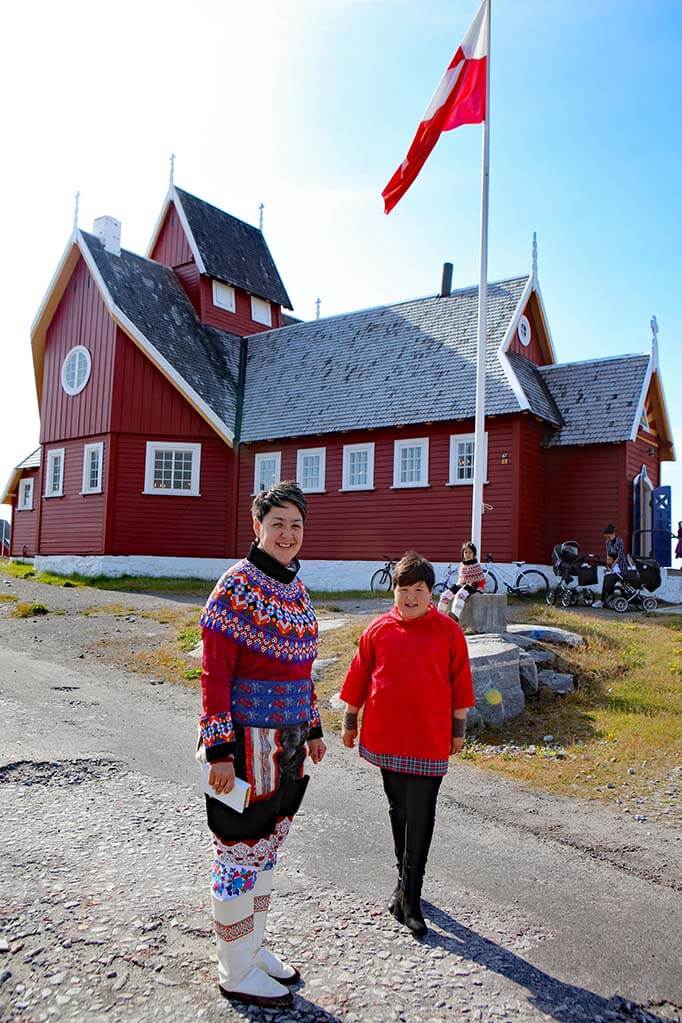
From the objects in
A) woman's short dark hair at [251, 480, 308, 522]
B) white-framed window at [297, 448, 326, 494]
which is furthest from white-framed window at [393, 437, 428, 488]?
woman's short dark hair at [251, 480, 308, 522]

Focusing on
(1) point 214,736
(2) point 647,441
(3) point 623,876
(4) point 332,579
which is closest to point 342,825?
(3) point 623,876

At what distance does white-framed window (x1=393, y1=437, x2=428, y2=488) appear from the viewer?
2016 cm

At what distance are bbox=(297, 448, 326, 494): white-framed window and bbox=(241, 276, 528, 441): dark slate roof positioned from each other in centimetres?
72

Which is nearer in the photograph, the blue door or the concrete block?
the concrete block

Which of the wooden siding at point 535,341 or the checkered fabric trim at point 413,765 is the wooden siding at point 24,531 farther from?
the checkered fabric trim at point 413,765

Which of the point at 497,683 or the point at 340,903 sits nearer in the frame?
the point at 340,903

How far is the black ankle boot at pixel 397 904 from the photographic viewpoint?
12.8 ft

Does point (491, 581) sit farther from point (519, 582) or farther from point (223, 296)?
point (223, 296)

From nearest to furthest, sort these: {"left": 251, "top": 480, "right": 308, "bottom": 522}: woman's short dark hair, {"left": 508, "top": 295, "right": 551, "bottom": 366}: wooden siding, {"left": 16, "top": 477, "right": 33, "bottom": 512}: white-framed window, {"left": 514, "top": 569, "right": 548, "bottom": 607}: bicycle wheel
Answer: {"left": 251, "top": 480, "right": 308, "bottom": 522}: woman's short dark hair, {"left": 514, "top": 569, "right": 548, "bottom": 607}: bicycle wheel, {"left": 508, "top": 295, "right": 551, "bottom": 366}: wooden siding, {"left": 16, "top": 477, "right": 33, "bottom": 512}: white-framed window

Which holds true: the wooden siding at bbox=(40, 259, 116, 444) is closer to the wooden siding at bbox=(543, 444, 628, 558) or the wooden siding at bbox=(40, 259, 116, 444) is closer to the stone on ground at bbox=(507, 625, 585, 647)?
the wooden siding at bbox=(543, 444, 628, 558)

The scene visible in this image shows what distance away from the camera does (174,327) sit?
24062 mm

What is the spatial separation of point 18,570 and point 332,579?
1016 cm

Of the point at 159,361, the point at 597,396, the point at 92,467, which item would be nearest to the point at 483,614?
the point at 597,396

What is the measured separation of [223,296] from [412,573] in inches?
939
